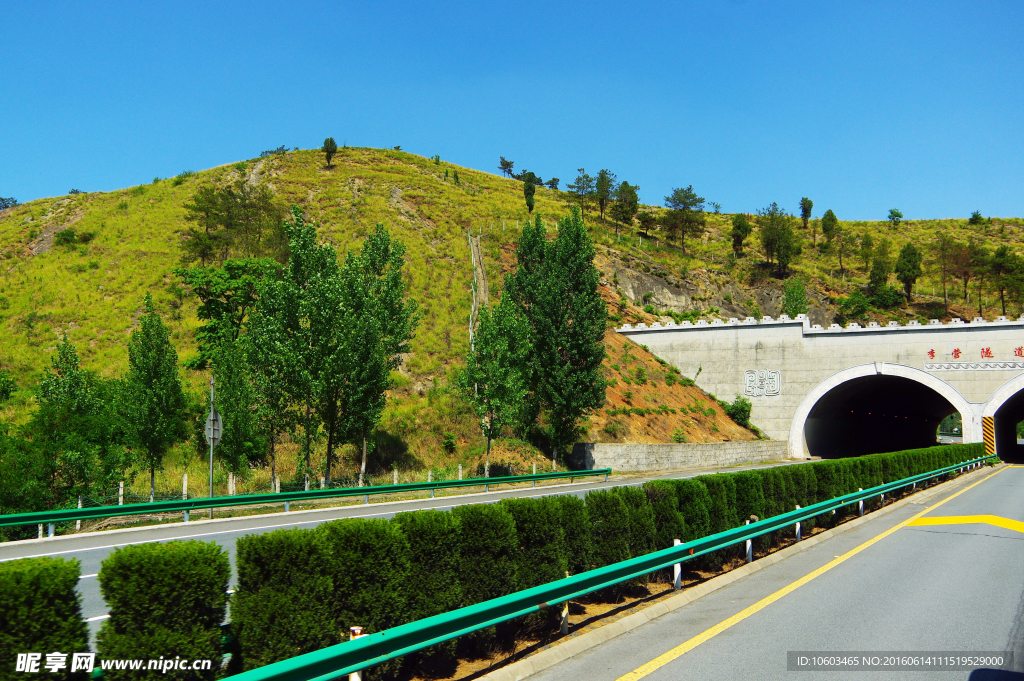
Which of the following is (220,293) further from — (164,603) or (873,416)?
(873,416)

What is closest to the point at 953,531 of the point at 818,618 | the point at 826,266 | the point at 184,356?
the point at 818,618

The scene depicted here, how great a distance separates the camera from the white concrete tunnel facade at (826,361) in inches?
1789

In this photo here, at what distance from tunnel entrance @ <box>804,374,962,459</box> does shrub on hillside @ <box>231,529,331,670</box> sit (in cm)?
5064

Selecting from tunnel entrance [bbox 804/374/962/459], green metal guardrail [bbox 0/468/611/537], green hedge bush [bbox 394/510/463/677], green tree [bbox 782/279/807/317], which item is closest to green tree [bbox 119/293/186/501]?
green metal guardrail [bbox 0/468/611/537]

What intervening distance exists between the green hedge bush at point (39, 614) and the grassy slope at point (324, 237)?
26.1 m

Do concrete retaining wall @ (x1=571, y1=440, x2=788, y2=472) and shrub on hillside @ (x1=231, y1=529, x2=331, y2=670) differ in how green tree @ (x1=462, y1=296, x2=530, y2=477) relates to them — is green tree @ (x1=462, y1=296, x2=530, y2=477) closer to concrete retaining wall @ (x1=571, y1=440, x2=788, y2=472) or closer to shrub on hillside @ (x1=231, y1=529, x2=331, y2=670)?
concrete retaining wall @ (x1=571, y1=440, x2=788, y2=472)

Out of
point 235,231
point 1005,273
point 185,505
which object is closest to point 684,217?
point 1005,273

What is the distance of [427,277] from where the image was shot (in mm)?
58312

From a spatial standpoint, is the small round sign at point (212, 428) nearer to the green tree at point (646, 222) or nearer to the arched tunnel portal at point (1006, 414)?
the arched tunnel portal at point (1006, 414)

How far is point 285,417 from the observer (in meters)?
25.9

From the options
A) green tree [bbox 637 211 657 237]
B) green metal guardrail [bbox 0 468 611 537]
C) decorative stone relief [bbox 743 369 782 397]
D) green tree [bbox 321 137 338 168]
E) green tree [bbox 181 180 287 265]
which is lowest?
green metal guardrail [bbox 0 468 611 537]

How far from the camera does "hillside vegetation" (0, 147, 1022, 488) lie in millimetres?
40469

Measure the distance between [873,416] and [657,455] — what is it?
129ft

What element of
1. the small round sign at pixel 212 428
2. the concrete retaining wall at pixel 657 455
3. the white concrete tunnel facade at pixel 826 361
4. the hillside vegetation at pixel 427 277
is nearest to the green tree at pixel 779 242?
the hillside vegetation at pixel 427 277
